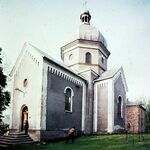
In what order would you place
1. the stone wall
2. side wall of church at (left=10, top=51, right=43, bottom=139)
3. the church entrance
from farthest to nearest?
the stone wall < the church entrance < side wall of church at (left=10, top=51, right=43, bottom=139)

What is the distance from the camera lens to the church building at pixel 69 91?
670 inches

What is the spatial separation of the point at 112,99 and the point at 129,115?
5.49 metres

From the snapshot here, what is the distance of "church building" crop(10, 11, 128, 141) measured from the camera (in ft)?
55.8

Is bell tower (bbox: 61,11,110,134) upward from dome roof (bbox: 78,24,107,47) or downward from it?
downward

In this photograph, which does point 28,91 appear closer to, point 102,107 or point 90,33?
point 102,107

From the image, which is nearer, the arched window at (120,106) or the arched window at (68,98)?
the arched window at (68,98)

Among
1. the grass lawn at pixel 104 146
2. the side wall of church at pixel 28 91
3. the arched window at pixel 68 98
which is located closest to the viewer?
the grass lawn at pixel 104 146

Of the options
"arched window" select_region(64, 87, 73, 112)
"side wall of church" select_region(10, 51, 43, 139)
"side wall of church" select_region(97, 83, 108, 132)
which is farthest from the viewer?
"side wall of church" select_region(97, 83, 108, 132)

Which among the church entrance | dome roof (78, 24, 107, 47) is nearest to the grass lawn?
the church entrance

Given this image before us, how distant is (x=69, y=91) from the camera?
19.9 meters

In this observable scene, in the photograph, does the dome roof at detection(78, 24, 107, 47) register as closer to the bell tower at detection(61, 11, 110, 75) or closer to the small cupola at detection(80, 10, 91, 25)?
the bell tower at detection(61, 11, 110, 75)

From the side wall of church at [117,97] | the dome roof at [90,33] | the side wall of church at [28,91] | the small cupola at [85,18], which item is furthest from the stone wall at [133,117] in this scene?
the side wall of church at [28,91]

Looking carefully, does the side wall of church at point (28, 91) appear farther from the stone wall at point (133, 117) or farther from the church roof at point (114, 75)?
the stone wall at point (133, 117)

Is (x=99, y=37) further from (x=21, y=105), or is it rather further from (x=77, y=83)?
(x=21, y=105)
